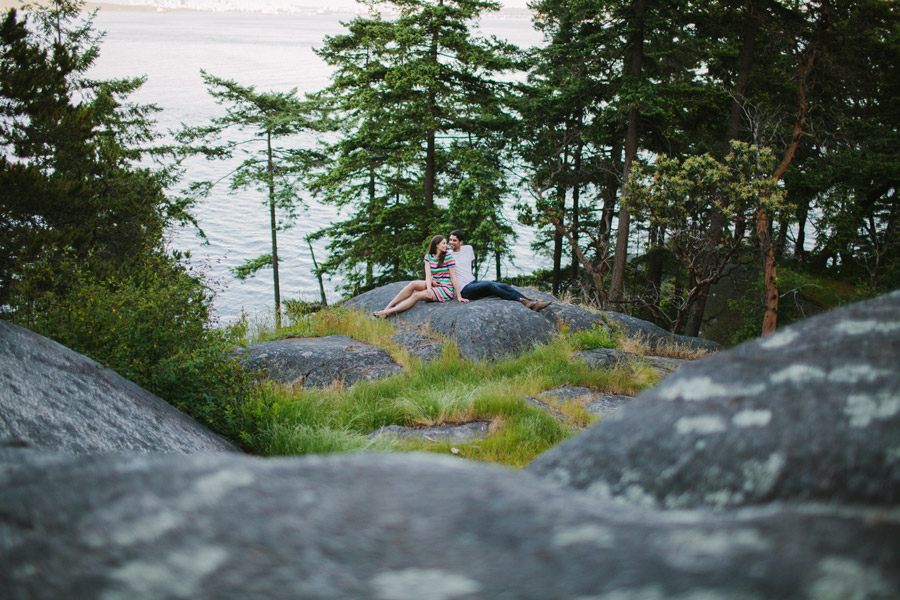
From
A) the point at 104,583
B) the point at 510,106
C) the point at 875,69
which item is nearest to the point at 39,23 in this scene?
the point at 510,106

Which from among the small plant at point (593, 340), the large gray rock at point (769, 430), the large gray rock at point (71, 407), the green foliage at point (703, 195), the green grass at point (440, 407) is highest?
the green foliage at point (703, 195)

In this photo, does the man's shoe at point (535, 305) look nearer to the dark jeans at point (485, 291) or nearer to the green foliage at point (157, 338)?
the dark jeans at point (485, 291)

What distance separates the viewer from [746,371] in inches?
46.4

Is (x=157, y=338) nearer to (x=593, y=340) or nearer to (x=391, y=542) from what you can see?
(x=391, y=542)

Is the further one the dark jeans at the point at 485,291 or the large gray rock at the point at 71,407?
the dark jeans at the point at 485,291

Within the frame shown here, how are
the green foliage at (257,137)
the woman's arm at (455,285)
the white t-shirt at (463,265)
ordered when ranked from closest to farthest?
the woman's arm at (455,285)
the white t-shirt at (463,265)
the green foliage at (257,137)

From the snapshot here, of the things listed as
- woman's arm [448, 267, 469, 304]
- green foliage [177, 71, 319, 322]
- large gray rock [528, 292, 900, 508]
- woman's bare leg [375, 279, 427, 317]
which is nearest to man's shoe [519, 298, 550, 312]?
woman's arm [448, 267, 469, 304]

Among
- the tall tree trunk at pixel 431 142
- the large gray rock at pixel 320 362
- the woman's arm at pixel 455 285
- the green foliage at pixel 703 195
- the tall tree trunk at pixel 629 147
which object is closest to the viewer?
the large gray rock at pixel 320 362

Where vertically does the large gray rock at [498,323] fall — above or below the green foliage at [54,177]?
below

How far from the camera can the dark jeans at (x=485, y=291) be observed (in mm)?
10758

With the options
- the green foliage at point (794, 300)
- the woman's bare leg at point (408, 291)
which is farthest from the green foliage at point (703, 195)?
the woman's bare leg at point (408, 291)

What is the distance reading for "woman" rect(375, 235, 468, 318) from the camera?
1071 centimetres

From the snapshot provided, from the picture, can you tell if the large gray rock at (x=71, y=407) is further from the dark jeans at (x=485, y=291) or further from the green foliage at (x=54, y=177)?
the green foliage at (x=54, y=177)

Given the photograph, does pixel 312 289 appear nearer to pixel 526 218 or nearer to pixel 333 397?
pixel 526 218
